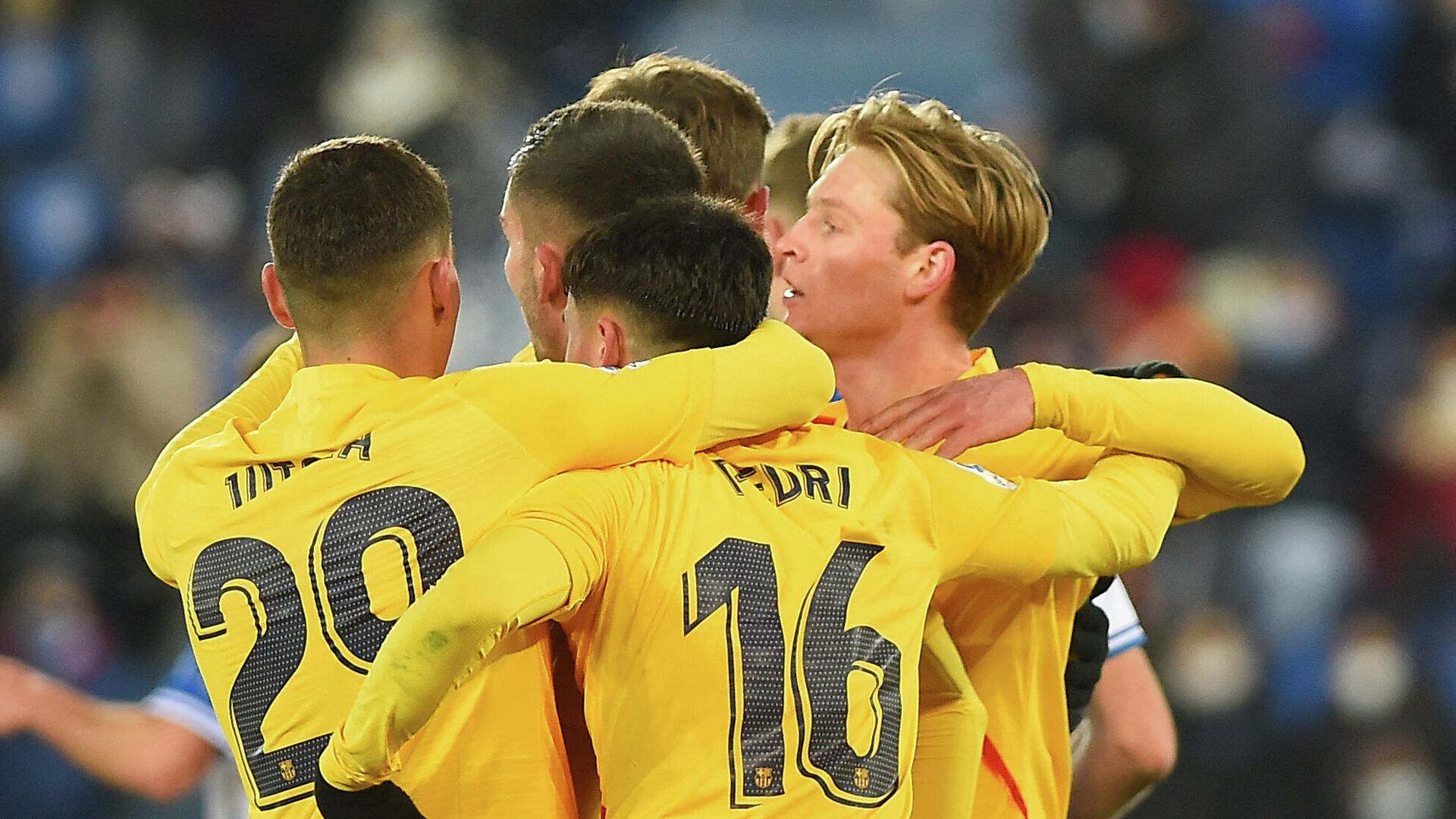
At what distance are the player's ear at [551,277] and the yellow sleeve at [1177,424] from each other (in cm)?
59

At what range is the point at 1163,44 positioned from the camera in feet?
19.0

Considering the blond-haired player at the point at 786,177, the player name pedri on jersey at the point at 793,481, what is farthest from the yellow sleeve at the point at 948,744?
the blond-haired player at the point at 786,177

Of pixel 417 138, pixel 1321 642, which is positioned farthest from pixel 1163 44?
pixel 417 138

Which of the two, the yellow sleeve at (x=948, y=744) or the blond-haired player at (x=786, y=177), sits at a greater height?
the blond-haired player at (x=786, y=177)

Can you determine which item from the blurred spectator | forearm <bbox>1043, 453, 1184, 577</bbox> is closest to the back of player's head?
forearm <bbox>1043, 453, 1184, 577</bbox>

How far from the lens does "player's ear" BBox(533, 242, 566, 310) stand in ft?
7.15

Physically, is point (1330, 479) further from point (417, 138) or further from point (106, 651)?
point (106, 651)

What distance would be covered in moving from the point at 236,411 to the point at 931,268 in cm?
92

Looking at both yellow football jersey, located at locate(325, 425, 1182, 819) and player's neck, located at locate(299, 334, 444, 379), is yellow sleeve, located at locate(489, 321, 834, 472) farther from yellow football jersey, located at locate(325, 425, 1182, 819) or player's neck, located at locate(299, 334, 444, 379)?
player's neck, located at locate(299, 334, 444, 379)

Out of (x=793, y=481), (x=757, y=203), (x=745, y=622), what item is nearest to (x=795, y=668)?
(x=745, y=622)

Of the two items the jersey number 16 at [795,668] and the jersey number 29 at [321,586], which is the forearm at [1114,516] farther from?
the jersey number 29 at [321,586]

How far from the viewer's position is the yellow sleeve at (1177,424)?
2.19 metres

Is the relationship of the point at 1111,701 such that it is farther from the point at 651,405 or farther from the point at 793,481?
the point at 651,405

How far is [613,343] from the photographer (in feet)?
6.47
